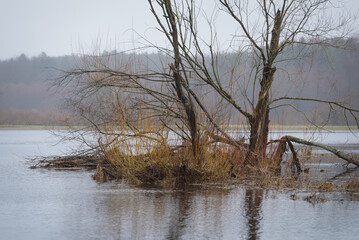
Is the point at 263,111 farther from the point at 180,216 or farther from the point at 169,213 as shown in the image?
the point at 180,216

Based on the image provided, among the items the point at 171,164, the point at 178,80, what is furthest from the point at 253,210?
the point at 178,80

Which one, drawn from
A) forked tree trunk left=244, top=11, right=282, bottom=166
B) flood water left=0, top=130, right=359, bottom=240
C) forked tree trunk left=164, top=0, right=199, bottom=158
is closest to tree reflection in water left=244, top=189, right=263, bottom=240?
flood water left=0, top=130, right=359, bottom=240

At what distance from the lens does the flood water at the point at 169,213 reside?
17.6 feet

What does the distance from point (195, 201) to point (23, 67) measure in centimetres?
9598

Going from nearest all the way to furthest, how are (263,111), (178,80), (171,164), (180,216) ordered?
(180,216) → (171,164) → (178,80) → (263,111)

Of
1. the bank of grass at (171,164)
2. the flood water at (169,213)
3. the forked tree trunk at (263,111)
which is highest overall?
the forked tree trunk at (263,111)

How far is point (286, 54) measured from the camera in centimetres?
1168

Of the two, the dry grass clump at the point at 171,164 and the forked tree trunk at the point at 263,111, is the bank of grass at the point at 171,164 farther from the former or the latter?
the forked tree trunk at the point at 263,111

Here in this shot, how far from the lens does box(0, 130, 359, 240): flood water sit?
17.6ft

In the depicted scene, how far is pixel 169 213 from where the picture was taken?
640cm

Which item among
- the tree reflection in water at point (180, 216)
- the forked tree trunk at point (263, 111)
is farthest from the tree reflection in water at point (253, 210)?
the forked tree trunk at point (263, 111)

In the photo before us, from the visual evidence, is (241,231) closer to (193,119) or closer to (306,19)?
(193,119)

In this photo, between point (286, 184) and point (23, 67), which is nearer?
point (286, 184)

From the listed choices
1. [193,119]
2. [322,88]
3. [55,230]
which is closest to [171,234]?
[55,230]
